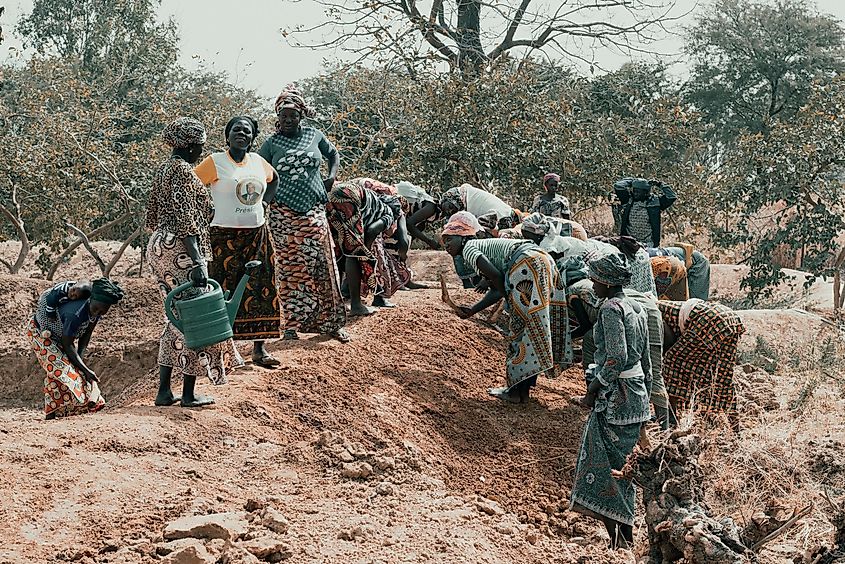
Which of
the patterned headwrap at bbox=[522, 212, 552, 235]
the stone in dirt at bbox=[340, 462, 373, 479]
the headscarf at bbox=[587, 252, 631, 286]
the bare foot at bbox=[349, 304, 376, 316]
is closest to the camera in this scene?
the headscarf at bbox=[587, 252, 631, 286]

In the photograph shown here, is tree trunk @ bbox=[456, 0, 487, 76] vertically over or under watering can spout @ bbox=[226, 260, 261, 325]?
over

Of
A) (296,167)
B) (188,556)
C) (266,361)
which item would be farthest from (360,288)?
(188,556)

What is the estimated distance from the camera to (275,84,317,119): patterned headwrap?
668 centimetres

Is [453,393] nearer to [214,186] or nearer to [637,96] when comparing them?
[214,186]

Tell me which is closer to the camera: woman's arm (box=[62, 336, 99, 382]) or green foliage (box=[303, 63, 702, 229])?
woman's arm (box=[62, 336, 99, 382])

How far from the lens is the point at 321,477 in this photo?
5.32 m

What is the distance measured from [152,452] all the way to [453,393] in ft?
8.16

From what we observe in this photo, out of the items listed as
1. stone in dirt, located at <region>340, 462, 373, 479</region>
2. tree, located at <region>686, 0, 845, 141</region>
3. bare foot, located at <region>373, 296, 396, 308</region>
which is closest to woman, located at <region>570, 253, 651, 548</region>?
stone in dirt, located at <region>340, 462, 373, 479</region>

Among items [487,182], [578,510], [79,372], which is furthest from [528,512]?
[487,182]

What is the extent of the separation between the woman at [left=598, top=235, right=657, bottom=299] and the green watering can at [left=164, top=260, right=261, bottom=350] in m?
2.80

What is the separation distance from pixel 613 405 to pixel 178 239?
7.86 feet

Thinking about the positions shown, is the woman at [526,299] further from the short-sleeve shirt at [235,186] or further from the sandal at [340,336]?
the short-sleeve shirt at [235,186]

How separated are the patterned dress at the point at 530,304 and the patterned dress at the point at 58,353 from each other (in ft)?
7.96

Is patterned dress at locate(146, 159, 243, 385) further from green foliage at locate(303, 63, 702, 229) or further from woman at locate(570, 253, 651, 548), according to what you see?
green foliage at locate(303, 63, 702, 229)
